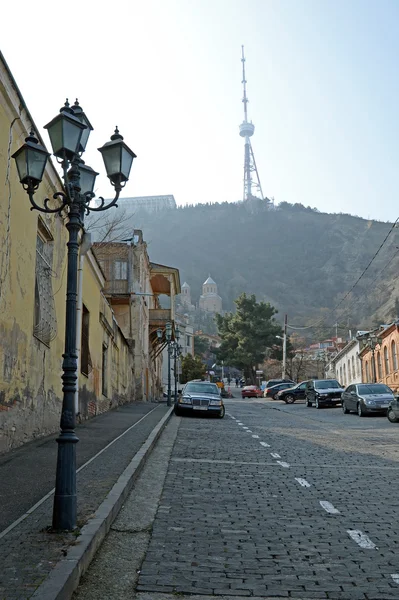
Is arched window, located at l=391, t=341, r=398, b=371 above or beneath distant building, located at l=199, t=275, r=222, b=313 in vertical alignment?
beneath

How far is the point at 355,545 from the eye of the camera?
5270 mm

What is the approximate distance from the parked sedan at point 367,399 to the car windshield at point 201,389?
19.9ft

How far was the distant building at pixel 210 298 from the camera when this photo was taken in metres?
170

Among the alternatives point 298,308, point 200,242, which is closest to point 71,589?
point 298,308

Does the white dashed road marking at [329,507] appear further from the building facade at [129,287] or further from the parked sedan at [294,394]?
the parked sedan at [294,394]

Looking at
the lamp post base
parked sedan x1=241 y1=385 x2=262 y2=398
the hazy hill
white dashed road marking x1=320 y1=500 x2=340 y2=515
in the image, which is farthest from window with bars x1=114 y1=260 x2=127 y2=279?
the hazy hill

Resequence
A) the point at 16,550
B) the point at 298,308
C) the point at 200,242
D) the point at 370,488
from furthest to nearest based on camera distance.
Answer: the point at 200,242 → the point at 298,308 → the point at 370,488 → the point at 16,550

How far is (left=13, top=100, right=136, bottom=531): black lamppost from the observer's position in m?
5.33

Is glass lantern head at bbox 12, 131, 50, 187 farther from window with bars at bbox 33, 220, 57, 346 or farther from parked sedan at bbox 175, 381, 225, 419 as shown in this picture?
parked sedan at bbox 175, 381, 225, 419

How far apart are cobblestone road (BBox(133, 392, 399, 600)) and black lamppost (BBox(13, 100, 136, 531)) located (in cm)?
95

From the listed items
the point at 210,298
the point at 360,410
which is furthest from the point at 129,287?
the point at 210,298

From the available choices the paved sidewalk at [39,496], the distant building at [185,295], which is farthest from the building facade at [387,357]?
the distant building at [185,295]

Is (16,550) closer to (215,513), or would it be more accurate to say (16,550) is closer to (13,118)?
(215,513)

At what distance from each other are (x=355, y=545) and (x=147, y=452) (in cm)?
572
